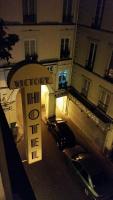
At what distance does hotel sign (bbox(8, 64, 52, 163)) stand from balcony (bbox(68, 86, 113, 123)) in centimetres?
828

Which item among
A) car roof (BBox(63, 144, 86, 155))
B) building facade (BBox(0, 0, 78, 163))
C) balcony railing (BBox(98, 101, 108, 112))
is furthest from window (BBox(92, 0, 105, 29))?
car roof (BBox(63, 144, 86, 155))

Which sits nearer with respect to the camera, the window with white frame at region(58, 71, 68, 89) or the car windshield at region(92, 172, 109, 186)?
the car windshield at region(92, 172, 109, 186)

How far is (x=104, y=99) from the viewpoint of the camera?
17078mm

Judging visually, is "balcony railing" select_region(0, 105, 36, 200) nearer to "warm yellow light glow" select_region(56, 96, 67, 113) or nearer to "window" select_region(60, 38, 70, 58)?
"window" select_region(60, 38, 70, 58)

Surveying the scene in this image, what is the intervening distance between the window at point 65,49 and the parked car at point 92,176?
31.2 feet

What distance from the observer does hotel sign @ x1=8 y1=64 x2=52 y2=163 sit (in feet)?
26.7

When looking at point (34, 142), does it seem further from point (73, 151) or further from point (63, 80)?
point (63, 80)

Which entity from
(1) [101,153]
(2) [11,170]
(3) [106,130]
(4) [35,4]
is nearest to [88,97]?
(3) [106,130]

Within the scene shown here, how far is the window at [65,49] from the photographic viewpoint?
60.8 ft

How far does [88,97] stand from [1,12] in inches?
423

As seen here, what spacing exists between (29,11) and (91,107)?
399 inches

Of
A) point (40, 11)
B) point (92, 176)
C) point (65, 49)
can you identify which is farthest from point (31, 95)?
point (65, 49)

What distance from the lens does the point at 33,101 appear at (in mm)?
9000

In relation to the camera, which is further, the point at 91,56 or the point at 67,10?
the point at 91,56
